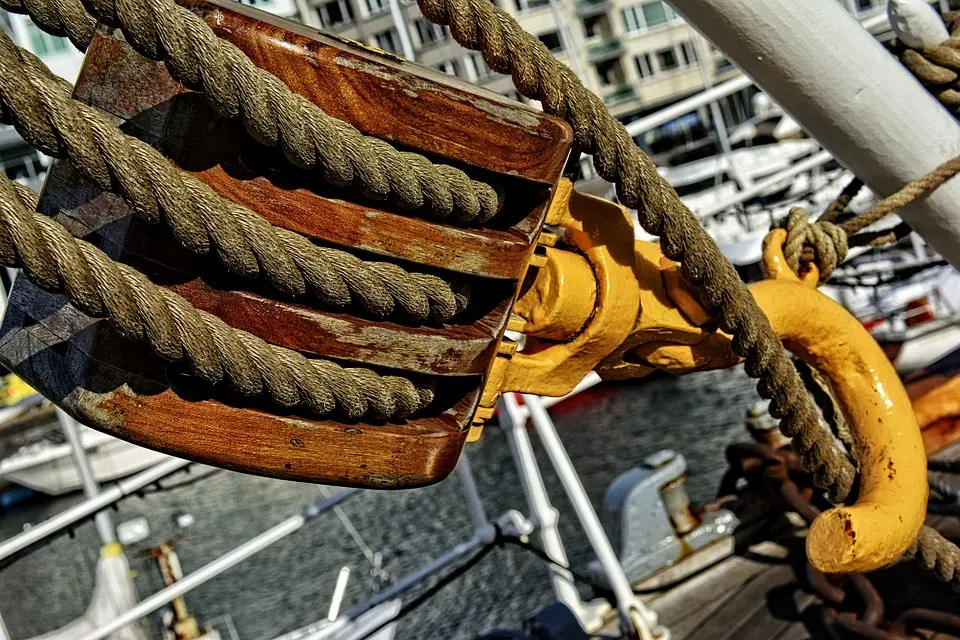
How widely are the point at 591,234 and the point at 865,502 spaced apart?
71 centimetres

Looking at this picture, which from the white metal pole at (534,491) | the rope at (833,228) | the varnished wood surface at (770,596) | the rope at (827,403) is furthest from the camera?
the white metal pole at (534,491)

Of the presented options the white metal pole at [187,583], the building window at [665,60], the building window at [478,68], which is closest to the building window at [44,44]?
the building window at [478,68]

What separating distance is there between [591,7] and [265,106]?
31118 mm

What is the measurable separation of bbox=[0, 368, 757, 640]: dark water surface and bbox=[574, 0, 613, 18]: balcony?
1682 centimetres

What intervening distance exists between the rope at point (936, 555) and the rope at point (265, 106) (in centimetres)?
117

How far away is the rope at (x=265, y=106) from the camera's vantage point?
915 mm

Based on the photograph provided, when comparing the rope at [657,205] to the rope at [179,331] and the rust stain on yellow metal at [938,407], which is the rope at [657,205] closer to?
the rope at [179,331]

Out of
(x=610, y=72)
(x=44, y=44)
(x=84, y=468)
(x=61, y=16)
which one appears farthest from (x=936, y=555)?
(x=610, y=72)

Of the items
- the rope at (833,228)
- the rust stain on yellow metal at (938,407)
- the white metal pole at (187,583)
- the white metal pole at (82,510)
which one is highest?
Answer: the rope at (833,228)

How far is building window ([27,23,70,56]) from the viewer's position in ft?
74.7

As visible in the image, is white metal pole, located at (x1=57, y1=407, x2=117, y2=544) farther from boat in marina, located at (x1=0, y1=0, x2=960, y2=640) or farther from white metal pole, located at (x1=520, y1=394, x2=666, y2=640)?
white metal pole, located at (x1=520, y1=394, x2=666, y2=640)

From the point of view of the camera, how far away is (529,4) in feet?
94.5

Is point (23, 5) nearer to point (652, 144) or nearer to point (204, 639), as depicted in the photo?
point (204, 639)

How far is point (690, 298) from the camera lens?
1.51 m
